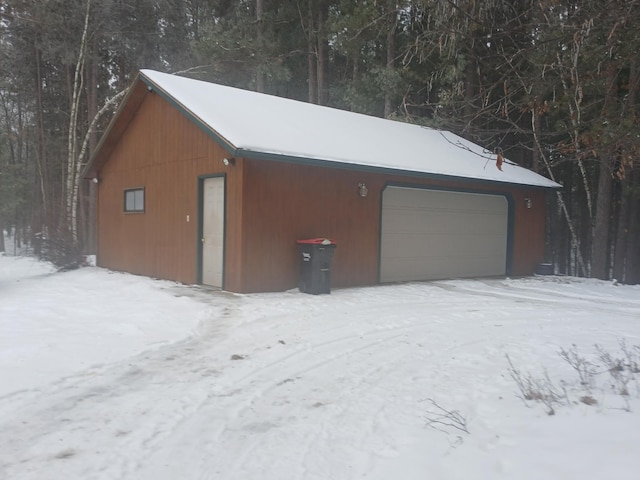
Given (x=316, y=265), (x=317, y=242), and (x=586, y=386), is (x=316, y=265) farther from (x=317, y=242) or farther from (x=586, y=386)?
(x=586, y=386)

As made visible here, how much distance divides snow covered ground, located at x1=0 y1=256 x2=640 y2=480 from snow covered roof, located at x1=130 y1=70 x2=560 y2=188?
10.5 ft

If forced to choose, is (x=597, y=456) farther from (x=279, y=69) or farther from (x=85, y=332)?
(x=279, y=69)

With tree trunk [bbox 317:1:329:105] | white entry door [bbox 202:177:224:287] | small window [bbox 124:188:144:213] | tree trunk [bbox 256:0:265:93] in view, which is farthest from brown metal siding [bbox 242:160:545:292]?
tree trunk [bbox 317:1:329:105]

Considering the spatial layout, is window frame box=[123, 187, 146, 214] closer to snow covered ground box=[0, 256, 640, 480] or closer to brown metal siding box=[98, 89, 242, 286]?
brown metal siding box=[98, 89, 242, 286]

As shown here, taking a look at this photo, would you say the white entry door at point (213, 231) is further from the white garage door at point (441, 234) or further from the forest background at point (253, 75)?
the forest background at point (253, 75)

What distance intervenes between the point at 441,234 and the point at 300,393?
31.5 ft

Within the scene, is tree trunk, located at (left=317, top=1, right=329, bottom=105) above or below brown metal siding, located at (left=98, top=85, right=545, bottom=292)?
above

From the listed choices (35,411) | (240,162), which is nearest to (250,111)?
(240,162)

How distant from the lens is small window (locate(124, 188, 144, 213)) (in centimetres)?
1302

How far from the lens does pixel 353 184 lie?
449 inches

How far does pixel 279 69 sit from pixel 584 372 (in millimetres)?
18090

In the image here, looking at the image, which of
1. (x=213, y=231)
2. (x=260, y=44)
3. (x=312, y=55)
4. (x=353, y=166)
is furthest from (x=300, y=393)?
(x=312, y=55)

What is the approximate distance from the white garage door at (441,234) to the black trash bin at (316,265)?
96.0 inches

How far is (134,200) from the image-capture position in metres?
13.3
